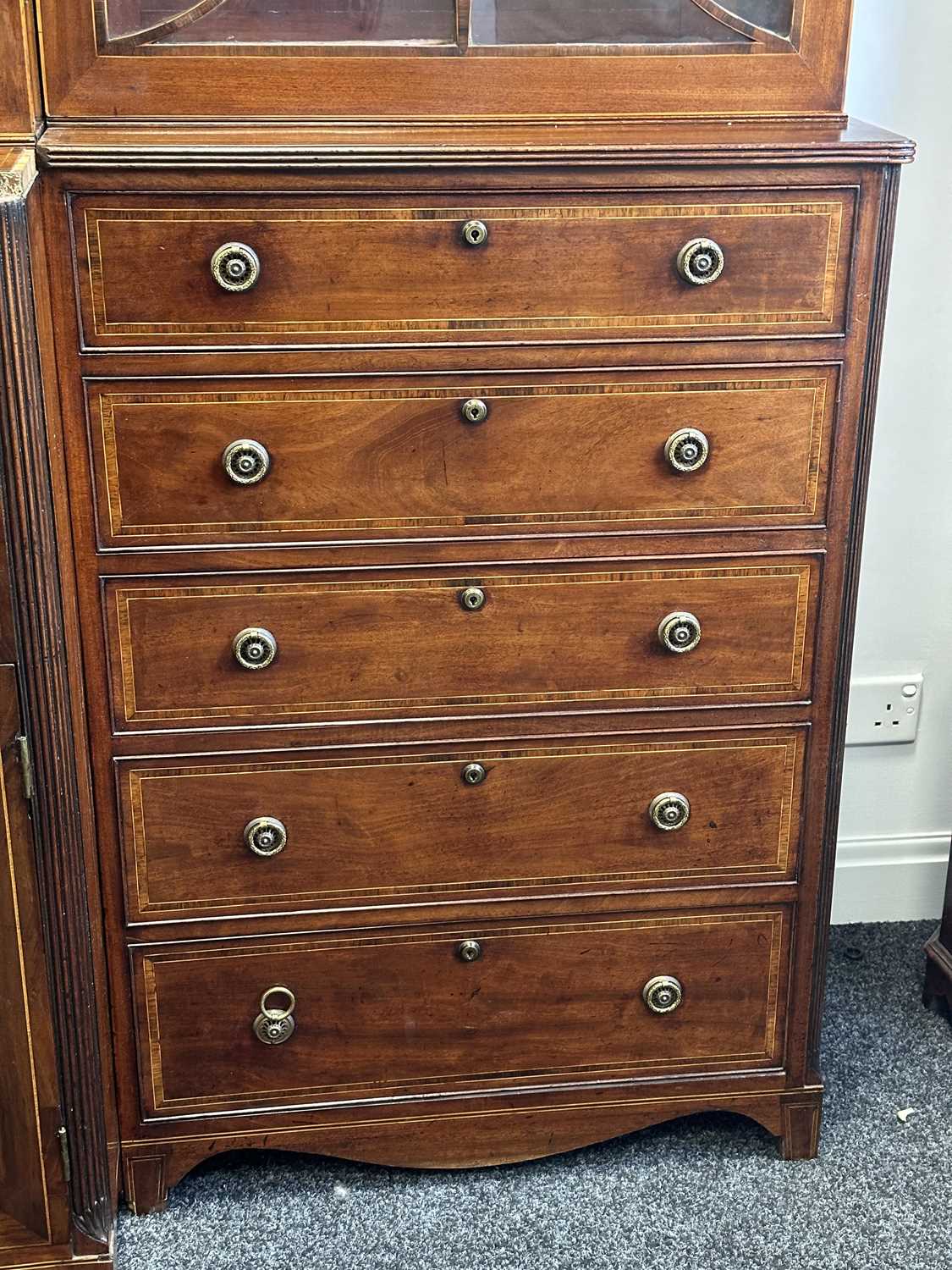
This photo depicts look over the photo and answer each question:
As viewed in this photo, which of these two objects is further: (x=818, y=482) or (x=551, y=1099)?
(x=551, y=1099)

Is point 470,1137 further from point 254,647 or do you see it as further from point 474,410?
point 474,410

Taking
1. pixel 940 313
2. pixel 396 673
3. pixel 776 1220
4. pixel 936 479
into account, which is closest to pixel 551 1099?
pixel 776 1220

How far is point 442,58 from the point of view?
173 cm

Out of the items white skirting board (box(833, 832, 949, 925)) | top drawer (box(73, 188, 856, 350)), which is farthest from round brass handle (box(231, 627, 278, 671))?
white skirting board (box(833, 832, 949, 925))

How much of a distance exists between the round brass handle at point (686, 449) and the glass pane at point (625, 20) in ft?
1.47

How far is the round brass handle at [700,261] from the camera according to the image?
1746 mm

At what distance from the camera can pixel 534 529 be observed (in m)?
1.84

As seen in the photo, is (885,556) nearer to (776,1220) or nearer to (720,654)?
(720,654)

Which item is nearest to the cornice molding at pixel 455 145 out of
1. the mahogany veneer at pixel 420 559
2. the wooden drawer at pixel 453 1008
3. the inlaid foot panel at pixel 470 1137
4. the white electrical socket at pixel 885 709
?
the mahogany veneer at pixel 420 559

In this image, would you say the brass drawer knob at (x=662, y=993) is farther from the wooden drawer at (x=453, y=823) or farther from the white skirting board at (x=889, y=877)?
the white skirting board at (x=889, y=877)

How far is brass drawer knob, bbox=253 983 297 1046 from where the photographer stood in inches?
77.4

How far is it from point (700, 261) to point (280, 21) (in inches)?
21.3

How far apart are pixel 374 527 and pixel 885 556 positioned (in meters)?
1.07

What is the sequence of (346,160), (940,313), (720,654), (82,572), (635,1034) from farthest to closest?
1. (940,313)
2. (635,1034)
3. (720,654)
4. (82,572)
5. (346,160)
